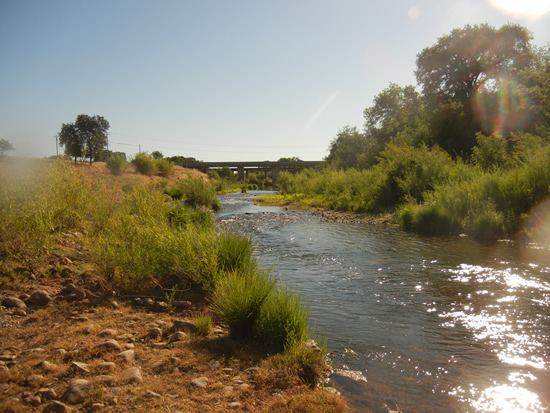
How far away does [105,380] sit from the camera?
377cm

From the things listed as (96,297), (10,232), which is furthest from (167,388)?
(10,232)

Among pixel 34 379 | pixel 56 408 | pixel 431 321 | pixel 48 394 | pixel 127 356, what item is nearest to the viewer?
pixel 56 408

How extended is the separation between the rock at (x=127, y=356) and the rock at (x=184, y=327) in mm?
929

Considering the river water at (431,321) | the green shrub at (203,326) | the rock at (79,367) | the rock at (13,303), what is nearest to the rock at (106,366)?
the rock at (79,367)

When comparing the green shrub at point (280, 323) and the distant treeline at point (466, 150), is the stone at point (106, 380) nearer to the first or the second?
the green shrub at point (280, 323)

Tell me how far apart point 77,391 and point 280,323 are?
250 centimetres

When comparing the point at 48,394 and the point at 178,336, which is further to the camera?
the point at 178,336

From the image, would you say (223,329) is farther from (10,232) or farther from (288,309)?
(10,232)

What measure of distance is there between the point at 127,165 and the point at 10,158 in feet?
117

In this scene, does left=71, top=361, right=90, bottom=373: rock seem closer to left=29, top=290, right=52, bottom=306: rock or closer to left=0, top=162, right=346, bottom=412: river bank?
left=0, top=162, right=346, bottom=412: river bank

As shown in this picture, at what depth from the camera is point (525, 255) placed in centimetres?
1105

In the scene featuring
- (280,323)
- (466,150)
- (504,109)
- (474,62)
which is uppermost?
(474,62)

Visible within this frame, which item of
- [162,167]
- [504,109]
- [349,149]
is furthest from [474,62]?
[162,167]

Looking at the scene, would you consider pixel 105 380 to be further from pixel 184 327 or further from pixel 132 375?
pixel 184 327
